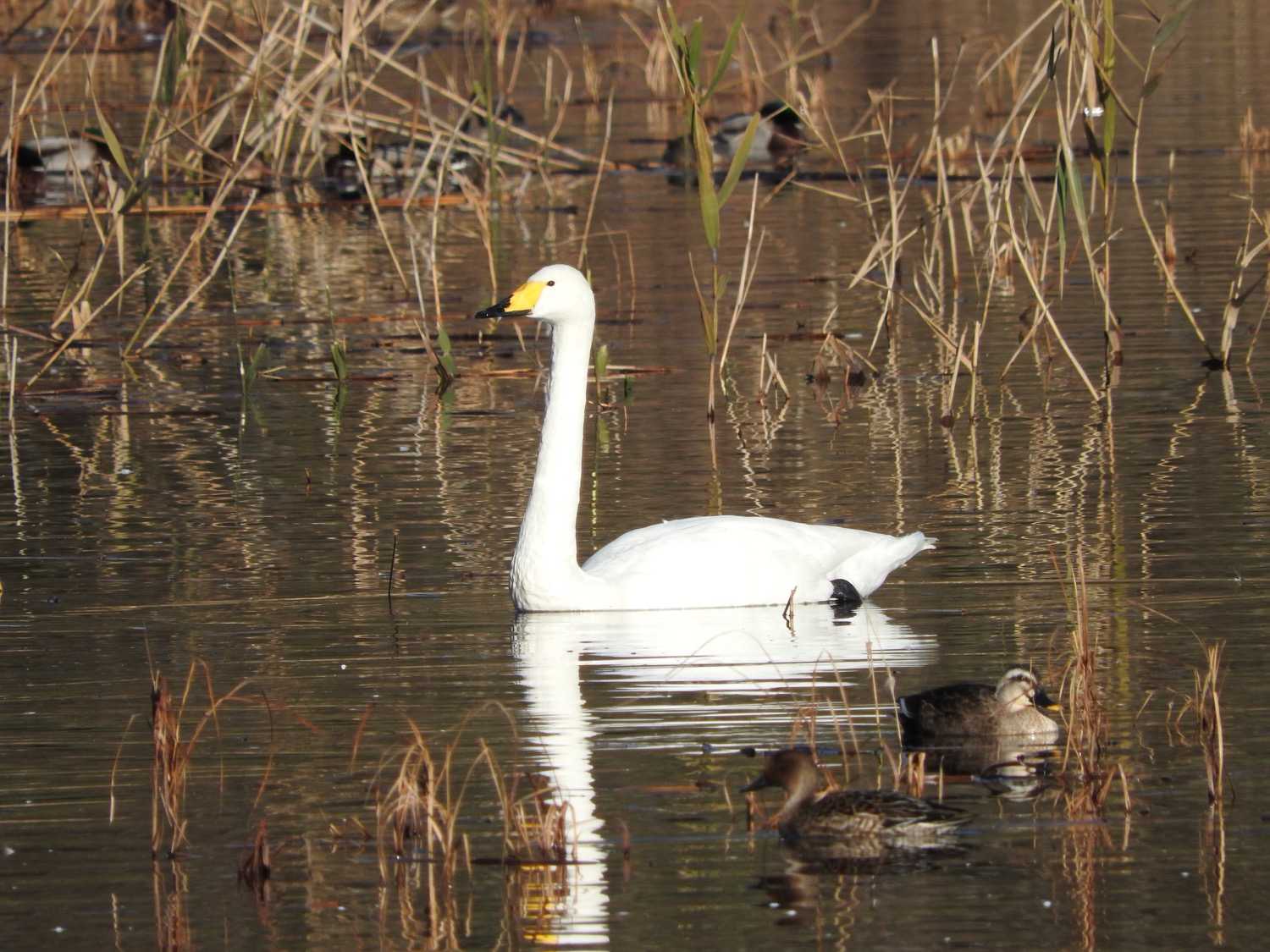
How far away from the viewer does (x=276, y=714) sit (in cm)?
721

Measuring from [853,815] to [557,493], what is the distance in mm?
3336

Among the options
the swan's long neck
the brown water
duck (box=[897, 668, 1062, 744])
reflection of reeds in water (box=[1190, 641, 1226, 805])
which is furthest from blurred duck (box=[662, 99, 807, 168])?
reflection of reeds in water (box=[1190, 641, 1226, 805])

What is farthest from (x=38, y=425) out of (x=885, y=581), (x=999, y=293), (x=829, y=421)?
(x=999, y=293)

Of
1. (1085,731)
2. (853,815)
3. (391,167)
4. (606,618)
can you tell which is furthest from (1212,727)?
(391,167)

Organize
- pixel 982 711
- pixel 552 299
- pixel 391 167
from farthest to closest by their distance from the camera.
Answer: pixel 391 167 < pixel 552 299 < pixel 982 711

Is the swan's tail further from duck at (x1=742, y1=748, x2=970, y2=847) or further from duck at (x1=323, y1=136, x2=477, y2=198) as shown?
duck at (x1=323, y1=136, x2=477, y2=198)

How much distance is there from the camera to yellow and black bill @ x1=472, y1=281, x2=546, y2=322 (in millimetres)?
Answer: 8945

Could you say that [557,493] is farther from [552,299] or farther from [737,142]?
[737,142]

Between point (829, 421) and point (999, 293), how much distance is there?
14.3 feet

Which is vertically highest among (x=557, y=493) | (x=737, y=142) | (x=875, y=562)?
(x=737, y=142)

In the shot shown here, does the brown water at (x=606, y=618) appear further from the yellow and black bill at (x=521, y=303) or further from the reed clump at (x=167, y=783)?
the yellow and black bill at (x=521, y=303)

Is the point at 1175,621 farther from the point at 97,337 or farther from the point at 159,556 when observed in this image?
the point at 97,337

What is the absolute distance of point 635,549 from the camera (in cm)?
873

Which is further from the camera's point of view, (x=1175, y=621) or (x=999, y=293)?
(x=999, y=293)
